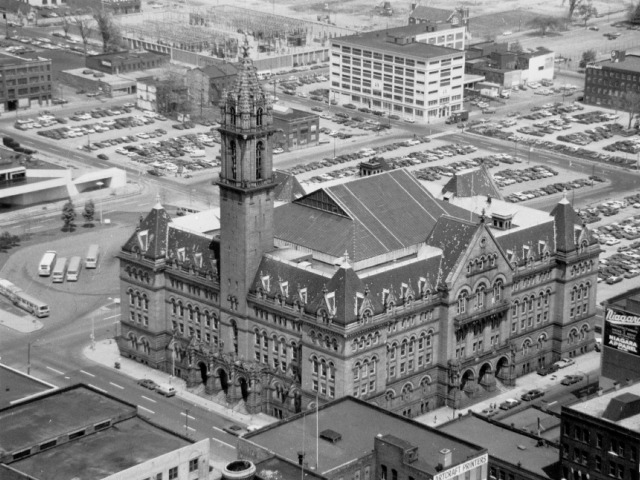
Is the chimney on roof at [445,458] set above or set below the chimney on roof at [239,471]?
below

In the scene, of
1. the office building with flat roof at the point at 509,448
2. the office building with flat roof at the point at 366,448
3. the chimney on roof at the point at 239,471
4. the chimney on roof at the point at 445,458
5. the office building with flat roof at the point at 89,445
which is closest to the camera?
the chimney on roof at the point at 239,471

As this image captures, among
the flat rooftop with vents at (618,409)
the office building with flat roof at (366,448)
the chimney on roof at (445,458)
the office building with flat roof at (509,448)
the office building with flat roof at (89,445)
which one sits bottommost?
the office building with flat roof at (509,448)

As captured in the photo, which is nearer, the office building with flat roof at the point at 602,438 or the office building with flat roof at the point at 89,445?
the office building with flat roof at the point at 89,445

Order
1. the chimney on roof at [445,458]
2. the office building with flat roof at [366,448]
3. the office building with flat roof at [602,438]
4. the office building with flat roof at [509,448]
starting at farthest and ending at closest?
the office building with flat roof at [509,448], the office building with flat roof at [366,448], the office building with flat roof at [602,438], the chimney on roof at [445,458]

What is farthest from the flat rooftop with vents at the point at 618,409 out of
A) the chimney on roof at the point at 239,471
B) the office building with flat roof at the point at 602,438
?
the chimney on roof at the point at 239,471

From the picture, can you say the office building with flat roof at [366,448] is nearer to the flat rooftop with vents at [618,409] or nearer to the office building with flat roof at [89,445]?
the office building with flat roof at [89,445]

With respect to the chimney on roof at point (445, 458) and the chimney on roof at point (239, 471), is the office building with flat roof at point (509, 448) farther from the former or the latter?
the chimney on roof at point (239, 471)

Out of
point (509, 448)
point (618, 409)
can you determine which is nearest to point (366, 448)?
point (509, 448)

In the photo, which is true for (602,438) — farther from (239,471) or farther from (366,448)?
(239,471)
